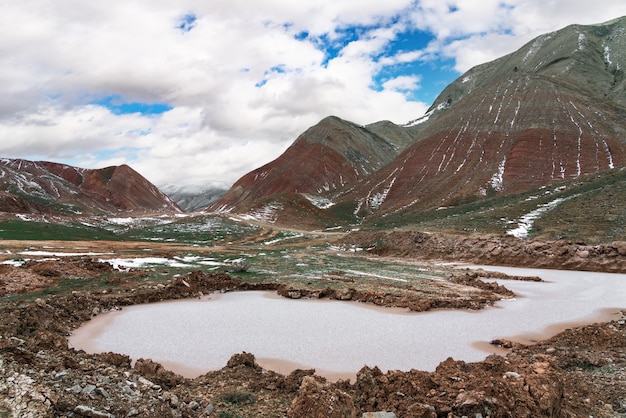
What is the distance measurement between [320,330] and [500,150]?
109 m

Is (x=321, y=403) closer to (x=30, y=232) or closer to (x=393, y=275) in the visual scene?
(x=393, y=275)

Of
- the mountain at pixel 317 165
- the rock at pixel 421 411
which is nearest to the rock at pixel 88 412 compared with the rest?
the rock at pixel 421 411

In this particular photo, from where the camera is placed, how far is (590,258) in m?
36.9

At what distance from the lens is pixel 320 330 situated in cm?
1667

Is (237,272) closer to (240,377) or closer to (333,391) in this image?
(240,377)

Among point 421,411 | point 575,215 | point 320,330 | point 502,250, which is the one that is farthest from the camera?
point 575,215

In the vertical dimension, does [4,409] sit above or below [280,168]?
below

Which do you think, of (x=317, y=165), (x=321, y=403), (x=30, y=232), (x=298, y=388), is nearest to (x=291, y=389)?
(x=298, y=388)

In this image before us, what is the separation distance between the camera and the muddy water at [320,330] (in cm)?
1325

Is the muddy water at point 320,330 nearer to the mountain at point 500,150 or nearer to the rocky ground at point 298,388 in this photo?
the rocky ground at point 298,388

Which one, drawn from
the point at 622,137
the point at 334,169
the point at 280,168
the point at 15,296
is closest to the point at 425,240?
the point at 15,296

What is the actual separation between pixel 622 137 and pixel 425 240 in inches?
3212

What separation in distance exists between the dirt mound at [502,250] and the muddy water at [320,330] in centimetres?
1325

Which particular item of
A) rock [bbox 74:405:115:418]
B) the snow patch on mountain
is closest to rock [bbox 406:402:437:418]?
rock [bbox 74:405:115:418]
